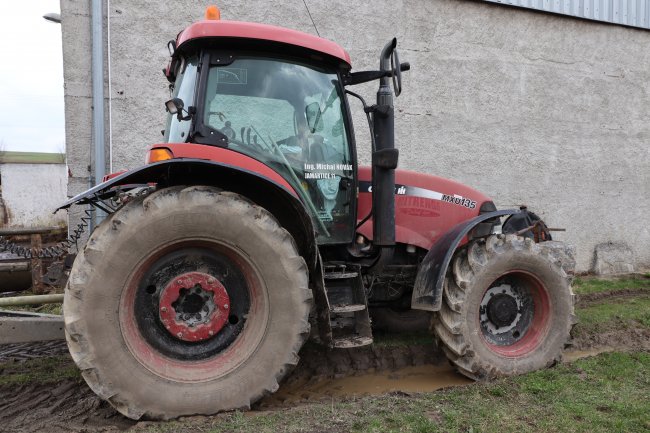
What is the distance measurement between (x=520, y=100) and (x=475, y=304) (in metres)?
5.94

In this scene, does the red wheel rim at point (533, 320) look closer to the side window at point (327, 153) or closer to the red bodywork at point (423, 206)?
the red bodywork at point (423, 206)

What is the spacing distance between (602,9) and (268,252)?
8.93 meters

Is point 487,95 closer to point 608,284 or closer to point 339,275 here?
point 608,284

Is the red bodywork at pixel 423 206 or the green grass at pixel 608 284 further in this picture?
the green grass at pixel 608 284

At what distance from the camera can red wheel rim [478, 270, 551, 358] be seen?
386 cm

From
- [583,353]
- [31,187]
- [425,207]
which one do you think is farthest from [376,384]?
[31,187]

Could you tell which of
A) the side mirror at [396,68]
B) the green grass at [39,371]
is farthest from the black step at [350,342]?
the green grass at [39,371]

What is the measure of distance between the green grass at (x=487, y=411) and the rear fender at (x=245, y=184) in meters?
0.94

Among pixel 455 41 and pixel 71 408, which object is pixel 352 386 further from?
pixel 455 41

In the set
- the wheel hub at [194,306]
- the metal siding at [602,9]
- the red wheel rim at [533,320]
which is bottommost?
the red wheel rim at [533,320]

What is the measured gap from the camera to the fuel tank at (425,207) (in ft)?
13.5

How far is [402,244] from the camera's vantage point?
4.16 metres

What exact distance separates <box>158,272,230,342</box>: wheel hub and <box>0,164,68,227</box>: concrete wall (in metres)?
19.8

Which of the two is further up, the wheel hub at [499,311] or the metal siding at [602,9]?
the metal siding at [602,9]
